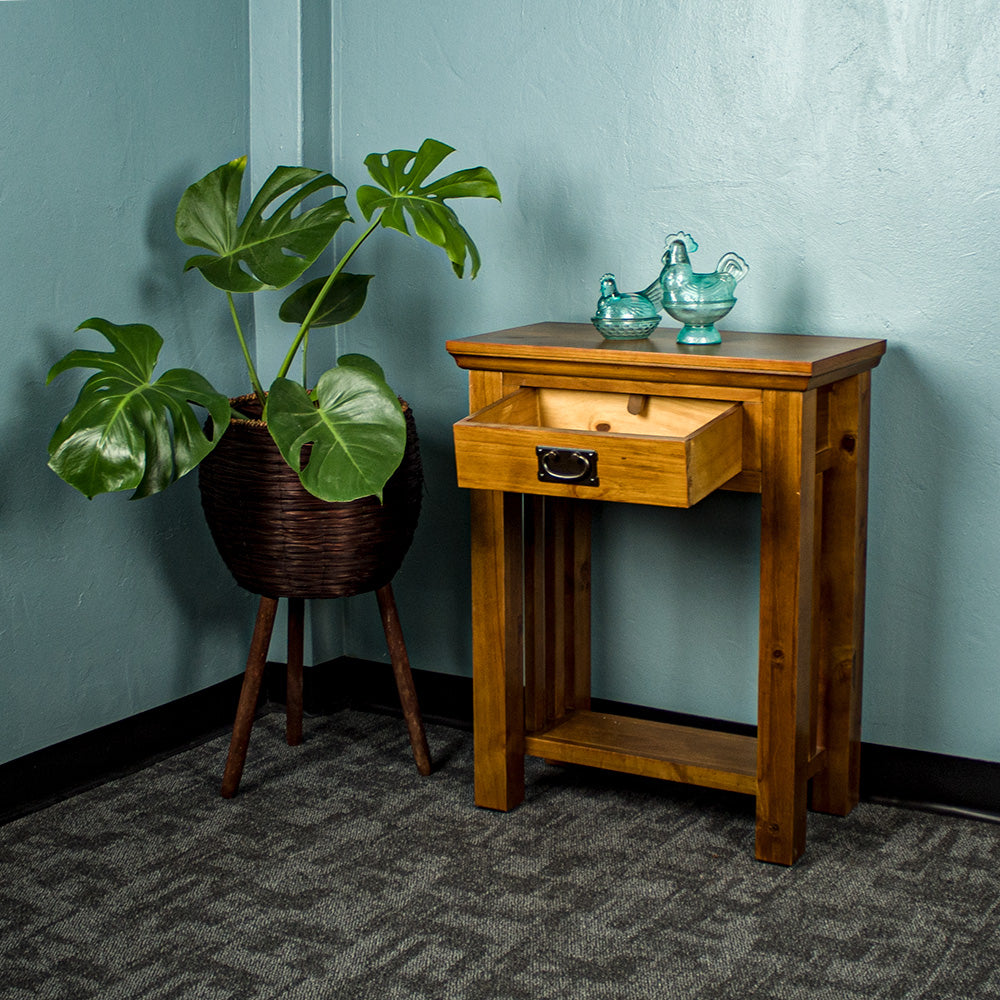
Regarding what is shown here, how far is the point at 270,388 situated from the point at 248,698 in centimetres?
64

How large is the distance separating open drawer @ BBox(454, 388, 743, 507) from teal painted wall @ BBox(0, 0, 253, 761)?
82 centimetres

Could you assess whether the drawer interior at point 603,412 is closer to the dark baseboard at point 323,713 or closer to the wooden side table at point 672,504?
the wooden side table at point 672,504

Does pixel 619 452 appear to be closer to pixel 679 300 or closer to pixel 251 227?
pixel 679 300

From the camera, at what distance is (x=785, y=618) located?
1.96 metres

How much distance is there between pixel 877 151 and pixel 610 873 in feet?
4.26

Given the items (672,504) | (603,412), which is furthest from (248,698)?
(672,504)

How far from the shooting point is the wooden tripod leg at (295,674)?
100 inches

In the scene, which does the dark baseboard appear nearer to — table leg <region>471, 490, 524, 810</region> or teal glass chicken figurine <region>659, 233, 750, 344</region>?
table leg <region>471, 490, 524, 810</region>

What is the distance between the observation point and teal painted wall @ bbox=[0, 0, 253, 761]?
215 cm

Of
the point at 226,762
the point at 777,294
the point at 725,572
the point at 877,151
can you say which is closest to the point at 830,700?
the point at 725,572

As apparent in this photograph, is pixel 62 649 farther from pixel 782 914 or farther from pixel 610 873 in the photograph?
pixel 782 914

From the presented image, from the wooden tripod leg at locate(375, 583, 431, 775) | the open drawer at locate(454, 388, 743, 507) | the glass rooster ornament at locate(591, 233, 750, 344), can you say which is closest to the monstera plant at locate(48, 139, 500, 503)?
the open drawer at locate(454, 388, 743, 507)

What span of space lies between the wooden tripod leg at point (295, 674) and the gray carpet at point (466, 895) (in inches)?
5.7

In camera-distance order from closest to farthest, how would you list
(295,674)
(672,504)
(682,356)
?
(672,504)
(682,356)
(295,674)
